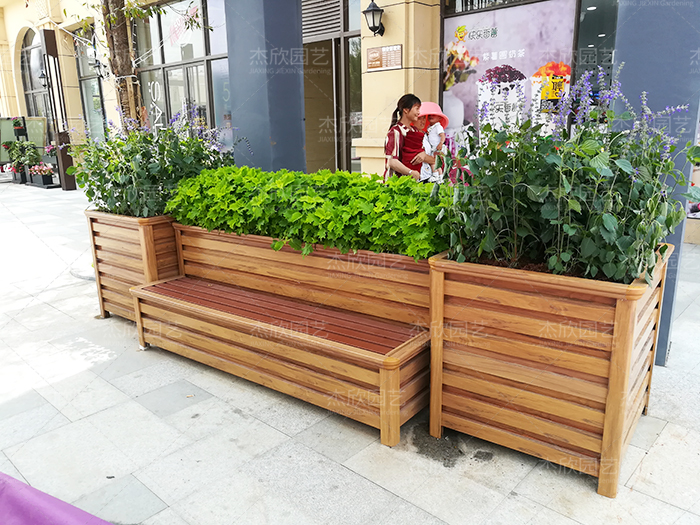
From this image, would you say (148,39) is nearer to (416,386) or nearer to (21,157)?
(21,157)

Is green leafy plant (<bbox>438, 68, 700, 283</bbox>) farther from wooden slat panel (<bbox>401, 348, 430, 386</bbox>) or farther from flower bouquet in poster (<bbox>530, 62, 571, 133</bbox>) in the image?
flower bouquet in poster (<bbox>530, 62, 571, 133</bbox>)

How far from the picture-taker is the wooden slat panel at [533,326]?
2332 mm

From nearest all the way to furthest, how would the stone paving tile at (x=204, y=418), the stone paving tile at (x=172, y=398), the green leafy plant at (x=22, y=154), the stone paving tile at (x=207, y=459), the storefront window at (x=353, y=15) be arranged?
the stone paving tile at (x=207, y=459) → the stone paving tile at (x=204, y=418) → the stone paving tile at (x=172, y=398) → the storefront window at (x=353, y=15) → the green leafy plant at (x=22, y=154)

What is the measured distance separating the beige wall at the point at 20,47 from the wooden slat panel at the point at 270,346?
425 inches

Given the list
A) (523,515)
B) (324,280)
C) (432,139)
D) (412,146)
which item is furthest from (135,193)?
(523,515)

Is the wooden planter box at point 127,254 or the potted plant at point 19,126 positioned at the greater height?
the potted plant at point 19,126

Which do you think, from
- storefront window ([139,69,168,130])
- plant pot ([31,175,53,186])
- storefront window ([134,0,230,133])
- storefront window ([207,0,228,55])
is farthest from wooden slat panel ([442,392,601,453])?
plant pot ([31,175,53,186])

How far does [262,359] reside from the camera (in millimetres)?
3402

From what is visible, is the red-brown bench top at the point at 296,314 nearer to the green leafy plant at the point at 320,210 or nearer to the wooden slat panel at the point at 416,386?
the wooden slat panel at the point at 416,386

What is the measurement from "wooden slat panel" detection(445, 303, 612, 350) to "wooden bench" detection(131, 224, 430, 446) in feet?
1.16

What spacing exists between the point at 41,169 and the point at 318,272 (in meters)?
16.4

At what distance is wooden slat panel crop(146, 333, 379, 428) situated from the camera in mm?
2951

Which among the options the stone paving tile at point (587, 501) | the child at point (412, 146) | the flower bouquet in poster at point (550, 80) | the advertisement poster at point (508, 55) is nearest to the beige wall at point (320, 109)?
the advertisement poster at point (508, 55)

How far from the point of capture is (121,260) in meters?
4.71
